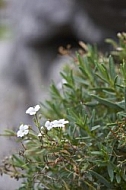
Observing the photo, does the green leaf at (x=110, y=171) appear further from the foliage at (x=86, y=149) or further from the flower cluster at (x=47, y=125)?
the flower cluster at (x=47, y=125)

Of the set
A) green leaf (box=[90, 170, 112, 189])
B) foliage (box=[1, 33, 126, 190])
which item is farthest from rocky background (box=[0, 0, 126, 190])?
green leaf (box=[90, 170, 112, 189])

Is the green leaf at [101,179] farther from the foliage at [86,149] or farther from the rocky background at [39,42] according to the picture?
the rocky background at [39,42]

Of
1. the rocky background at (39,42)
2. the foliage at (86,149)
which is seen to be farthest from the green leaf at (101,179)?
the rocky background at (39,42)

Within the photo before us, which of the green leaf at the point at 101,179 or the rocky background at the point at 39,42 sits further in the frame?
the rocky background at the point at 39,42

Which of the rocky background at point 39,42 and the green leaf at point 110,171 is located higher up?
the rocky background at point 39,42

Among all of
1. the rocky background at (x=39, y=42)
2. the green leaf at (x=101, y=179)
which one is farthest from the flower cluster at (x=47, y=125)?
the rocky background at (x=39, y=42)

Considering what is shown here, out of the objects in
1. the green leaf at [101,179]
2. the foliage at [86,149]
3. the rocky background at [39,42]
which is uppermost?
the rocky background at [39,42]

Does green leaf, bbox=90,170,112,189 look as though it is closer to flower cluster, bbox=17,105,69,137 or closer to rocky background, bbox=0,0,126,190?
flower cluster, bbox=17,105,69,137

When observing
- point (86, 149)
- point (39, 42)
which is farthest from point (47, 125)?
point (39, 42)
